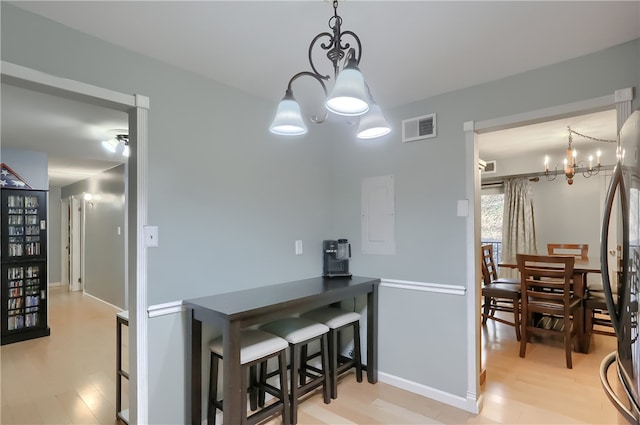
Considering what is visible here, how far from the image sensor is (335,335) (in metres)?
2.56

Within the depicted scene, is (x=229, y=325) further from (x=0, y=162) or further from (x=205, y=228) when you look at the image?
(x=0, y=162)

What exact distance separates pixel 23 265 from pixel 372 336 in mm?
4296

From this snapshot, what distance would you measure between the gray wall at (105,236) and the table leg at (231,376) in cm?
405

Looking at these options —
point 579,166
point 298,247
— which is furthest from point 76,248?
point 579,166

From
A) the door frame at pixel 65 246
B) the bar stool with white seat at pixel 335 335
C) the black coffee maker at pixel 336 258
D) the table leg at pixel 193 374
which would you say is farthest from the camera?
the door frame at pixel 65 246

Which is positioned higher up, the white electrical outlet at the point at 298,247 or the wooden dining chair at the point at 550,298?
the white electrical outlet at the point at 298,247

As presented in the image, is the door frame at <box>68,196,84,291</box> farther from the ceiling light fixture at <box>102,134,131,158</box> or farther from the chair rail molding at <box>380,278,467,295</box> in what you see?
the chair rail molding at <box>380,278,467,295</box>

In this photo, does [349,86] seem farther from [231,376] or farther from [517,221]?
[517,221]

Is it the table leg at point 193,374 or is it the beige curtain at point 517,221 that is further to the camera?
the beige curtain at point 517,221

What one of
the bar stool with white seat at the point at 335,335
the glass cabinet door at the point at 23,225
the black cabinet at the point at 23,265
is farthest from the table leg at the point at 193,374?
the glass cabinet door at the point at 23,225

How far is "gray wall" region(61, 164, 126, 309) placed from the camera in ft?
16.9

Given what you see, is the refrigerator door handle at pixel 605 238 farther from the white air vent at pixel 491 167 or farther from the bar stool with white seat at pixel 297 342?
the white air vent at pixel 491 167

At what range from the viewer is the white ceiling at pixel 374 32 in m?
1.51

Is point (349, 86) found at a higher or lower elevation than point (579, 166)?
lower
